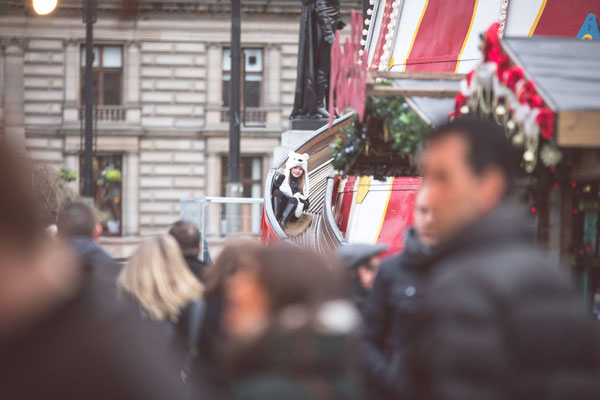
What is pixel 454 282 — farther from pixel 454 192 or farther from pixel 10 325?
pixel 10 325

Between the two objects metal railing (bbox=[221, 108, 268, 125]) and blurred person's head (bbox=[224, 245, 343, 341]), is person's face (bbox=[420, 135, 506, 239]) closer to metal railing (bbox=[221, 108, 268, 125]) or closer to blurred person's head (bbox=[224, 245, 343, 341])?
blurred person's head (bbox=[224, 245, 343, 341])

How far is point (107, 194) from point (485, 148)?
96.5ft

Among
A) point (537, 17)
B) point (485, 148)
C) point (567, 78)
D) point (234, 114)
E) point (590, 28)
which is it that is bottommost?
point (485, 148)

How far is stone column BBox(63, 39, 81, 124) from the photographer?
103 feet

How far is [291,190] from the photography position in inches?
508

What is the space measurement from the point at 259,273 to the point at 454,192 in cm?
62

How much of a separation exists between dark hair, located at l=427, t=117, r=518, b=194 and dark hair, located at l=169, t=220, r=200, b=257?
10.7 feet

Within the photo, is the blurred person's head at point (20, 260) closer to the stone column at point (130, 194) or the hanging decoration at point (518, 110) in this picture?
the hanging decoration at point (518, 110)

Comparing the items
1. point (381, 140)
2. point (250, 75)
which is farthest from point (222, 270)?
point (250, 75)

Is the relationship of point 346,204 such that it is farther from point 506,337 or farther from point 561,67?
point 506,337

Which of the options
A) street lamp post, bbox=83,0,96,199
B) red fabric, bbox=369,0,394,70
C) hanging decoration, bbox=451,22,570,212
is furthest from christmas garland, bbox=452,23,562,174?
street lamp post, bbox=83,0,96,199

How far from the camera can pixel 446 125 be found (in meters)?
2.83

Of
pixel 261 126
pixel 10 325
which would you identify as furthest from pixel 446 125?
pixel 261 126

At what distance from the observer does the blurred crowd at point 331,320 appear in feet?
6.45
